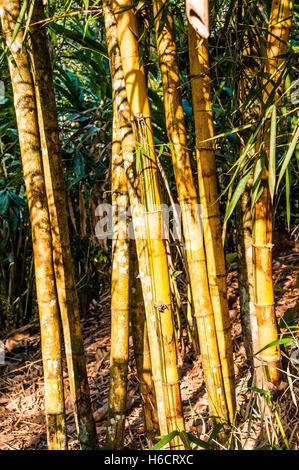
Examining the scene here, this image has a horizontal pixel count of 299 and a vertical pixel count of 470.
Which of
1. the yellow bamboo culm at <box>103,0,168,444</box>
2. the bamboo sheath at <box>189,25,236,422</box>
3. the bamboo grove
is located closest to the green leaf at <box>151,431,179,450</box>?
the bamboo grove

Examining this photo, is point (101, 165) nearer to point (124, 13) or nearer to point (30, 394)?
point (30, 394)

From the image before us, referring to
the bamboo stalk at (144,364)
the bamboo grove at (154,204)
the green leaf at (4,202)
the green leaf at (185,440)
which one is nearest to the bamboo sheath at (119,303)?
the bamboo grove at (154,204)

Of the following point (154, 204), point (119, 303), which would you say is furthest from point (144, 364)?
point (154, 204)

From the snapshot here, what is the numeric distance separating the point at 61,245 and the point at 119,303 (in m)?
0.32

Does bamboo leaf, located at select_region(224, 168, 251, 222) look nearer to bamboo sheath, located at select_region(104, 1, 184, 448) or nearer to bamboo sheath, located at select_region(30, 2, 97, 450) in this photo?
bamboo sheath, located at select_region(104, 1, 184, 448)

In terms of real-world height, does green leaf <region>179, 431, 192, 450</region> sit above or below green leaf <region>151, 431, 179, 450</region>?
below

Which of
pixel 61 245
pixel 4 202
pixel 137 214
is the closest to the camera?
pixel 137 214

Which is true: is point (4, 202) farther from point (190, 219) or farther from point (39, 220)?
point (190, 219)

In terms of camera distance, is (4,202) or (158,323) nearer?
(158,323)

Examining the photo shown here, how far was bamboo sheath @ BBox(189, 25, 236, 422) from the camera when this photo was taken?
4.67ft

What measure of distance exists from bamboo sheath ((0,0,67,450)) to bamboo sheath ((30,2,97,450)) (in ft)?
0.58

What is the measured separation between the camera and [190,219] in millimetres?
1424

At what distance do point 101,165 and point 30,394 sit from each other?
56.4 inches

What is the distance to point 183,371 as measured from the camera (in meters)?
2.55
